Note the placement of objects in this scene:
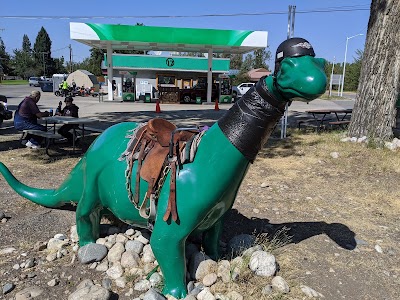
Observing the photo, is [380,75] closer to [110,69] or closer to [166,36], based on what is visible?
[166,36]

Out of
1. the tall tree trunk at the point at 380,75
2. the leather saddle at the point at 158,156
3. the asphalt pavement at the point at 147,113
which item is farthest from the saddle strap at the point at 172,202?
the asphalt pavement at the point at 147,113

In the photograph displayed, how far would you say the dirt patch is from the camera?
292cm

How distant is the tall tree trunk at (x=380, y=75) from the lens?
7.38m

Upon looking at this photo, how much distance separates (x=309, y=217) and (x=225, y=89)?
18825 millimetres

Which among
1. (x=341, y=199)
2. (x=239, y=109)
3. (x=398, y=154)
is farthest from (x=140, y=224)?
(x=398, y=154)

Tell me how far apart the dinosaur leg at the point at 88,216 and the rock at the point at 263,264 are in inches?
51.0

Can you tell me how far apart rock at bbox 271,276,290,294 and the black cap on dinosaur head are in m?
1.58

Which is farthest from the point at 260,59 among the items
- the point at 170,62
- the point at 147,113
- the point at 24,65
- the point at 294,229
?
the point at 294,229

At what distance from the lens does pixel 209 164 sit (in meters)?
2.22

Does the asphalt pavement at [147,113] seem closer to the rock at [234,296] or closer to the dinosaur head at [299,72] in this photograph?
the rock at [234,296]

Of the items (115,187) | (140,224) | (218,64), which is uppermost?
(218,64)

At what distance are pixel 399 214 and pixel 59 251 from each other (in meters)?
3.86

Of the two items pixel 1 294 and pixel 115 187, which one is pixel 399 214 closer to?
pixel 115 187

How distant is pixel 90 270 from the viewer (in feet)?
9.56
